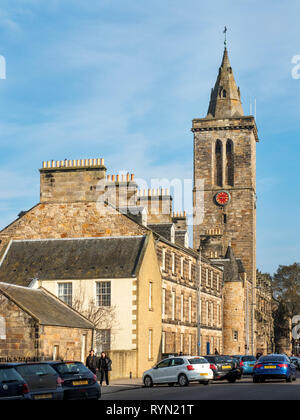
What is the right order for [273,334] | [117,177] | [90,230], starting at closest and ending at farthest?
[90,230], [117,177], [273,334]

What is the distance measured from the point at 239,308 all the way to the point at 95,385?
171ft

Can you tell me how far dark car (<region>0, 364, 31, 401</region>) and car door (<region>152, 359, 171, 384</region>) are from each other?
50.8 ft

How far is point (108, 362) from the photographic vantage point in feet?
114

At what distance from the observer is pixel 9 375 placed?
19.3 m

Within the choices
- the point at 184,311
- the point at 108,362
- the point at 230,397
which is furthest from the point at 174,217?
the point at 230,397

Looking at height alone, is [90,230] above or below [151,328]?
above

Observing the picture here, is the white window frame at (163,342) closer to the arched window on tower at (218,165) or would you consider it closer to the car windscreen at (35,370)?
the car windscreen at (35,370)

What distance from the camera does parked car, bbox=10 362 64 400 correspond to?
20.6 m

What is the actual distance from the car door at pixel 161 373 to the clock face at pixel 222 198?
2538 inches

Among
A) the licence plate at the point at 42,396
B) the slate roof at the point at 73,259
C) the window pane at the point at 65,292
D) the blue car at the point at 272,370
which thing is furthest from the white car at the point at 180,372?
the licence plate at the point at 42,396

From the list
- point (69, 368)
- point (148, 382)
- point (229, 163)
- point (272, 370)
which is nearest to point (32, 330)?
point (148, 382)

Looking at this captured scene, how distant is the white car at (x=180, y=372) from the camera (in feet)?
112
